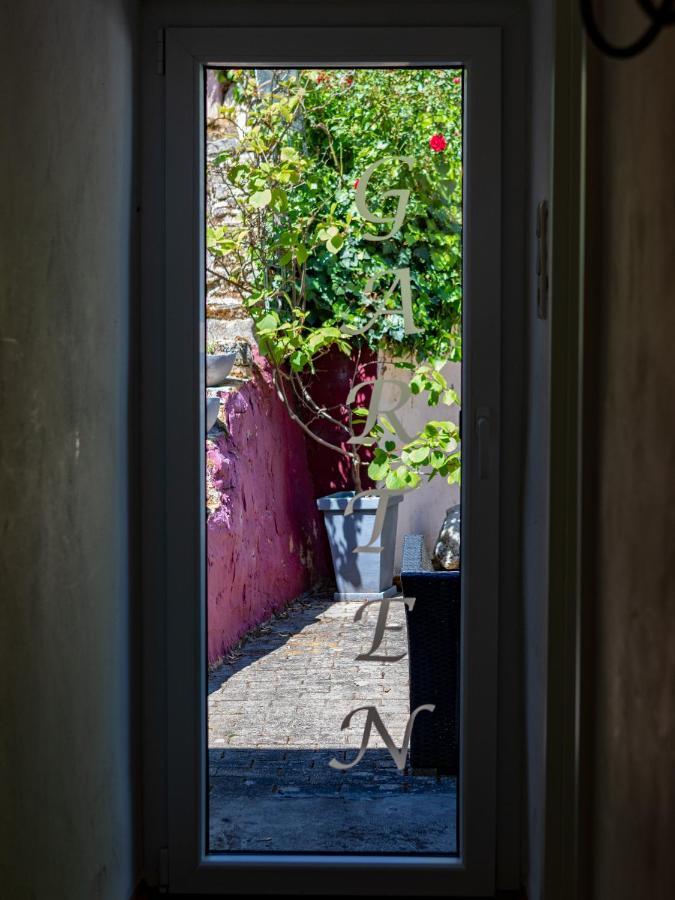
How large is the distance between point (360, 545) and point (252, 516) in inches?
78.2

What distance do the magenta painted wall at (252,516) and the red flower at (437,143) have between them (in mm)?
1446

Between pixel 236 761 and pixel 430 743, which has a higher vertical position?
pixel 430 743

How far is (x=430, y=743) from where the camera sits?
306 centimetres
